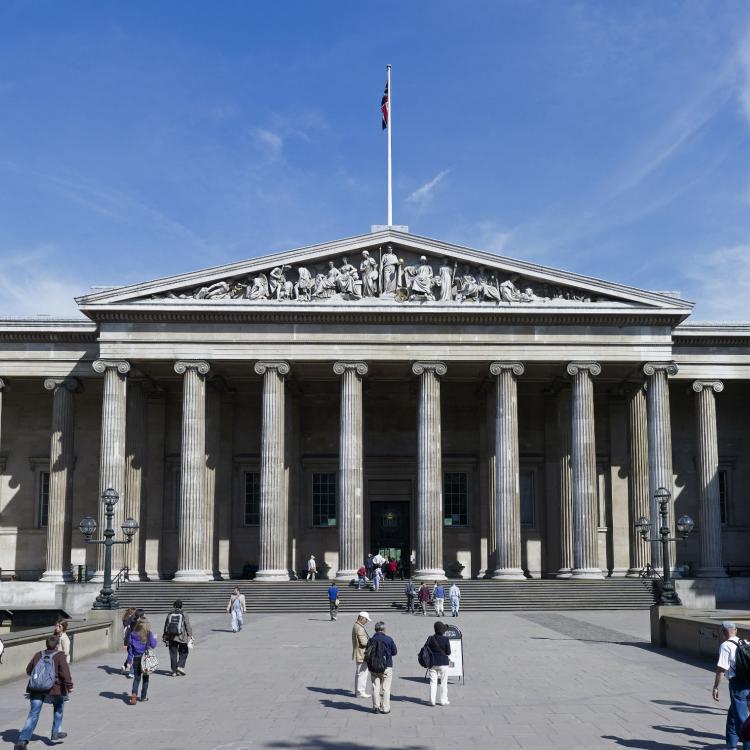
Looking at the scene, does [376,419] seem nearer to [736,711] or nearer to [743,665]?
[743,665]

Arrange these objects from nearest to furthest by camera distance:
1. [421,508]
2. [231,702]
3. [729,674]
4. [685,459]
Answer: [729,674] → [231,702] → [421,508] → [685,459]

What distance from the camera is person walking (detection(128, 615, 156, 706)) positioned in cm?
1848

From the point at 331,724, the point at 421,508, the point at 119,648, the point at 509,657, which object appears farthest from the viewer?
the point at 421,508

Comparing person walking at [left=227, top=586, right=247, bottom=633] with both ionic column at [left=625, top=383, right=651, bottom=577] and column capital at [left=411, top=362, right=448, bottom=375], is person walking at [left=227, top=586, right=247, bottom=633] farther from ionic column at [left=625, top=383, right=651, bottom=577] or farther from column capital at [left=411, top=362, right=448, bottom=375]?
ionic column at [left=625, top=383, right=651, bottom=577]

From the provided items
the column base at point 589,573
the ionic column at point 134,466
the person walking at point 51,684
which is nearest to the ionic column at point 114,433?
the ionic column at point 134,466

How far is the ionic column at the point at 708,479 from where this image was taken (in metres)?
48.3

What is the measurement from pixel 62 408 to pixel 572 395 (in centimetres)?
2359

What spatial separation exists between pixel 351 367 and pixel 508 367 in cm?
698

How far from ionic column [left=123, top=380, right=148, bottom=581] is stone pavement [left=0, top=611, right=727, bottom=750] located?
1902 centimetres

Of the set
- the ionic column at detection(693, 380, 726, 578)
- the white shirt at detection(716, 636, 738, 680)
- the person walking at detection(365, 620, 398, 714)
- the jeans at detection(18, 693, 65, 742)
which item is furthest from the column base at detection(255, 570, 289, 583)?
the white shirt at detection(716, 636, 738, 680)

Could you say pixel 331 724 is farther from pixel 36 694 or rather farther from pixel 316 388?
pixel 316 388

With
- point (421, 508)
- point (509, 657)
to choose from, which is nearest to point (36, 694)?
point (509, 657)

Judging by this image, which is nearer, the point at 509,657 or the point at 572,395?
the point at 509,657

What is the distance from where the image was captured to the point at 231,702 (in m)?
18.2
